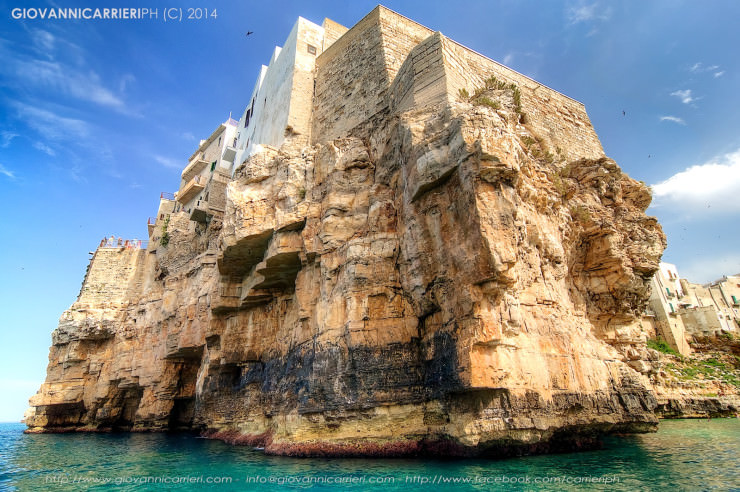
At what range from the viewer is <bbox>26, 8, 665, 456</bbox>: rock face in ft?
25.1

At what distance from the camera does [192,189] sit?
89.4ft

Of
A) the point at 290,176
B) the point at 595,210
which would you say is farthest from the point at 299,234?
the point at 595,210

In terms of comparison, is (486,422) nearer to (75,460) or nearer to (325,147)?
(325,147)

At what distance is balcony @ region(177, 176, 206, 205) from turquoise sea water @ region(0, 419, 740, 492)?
61.3 feet

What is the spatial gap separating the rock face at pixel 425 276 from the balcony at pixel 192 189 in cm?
1151

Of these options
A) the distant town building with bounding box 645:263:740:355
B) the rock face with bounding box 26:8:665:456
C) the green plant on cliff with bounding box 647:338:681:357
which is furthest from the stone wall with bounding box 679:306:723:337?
the rock face with bounding box 26:8:665:456

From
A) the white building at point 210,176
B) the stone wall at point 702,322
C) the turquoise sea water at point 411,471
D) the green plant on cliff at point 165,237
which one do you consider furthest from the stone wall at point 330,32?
the stone wall at point 702,322

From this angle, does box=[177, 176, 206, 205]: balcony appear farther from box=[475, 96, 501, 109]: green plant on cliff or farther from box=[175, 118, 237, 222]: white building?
box=[475, 96, 501, 109]: green plant on cliff

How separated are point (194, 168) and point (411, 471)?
30886 mm

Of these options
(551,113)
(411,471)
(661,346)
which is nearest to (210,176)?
(551,113)

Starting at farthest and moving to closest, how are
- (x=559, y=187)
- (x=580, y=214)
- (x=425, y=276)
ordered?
(x=580, y=214) → (x=559, y=187) → (x=425, y=276)

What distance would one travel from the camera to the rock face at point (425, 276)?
7648mm

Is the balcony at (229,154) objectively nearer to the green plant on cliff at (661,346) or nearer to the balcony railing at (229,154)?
the balcony railing at (229,154)

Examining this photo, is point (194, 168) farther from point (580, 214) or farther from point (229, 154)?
point (580, 214)
